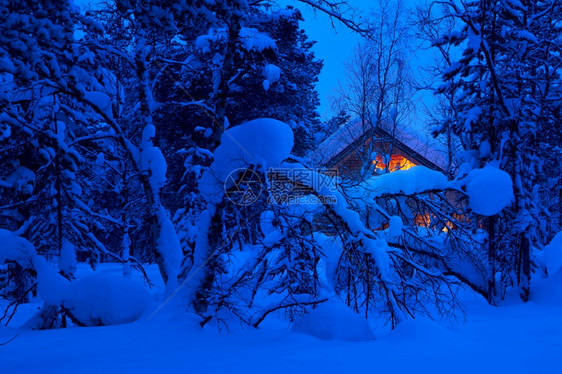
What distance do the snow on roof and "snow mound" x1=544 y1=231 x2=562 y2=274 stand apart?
27.2 ft

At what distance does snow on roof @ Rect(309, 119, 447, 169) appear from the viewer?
700 inches

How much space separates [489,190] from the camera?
6.21m

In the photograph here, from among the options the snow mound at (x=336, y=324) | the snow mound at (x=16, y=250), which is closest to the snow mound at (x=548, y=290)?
the snow mound at (x=336, y=324)

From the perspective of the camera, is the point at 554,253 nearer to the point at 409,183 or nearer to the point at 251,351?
the point at 409,183

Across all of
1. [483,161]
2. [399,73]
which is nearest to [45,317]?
[483,161]

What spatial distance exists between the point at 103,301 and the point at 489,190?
6.13 meters

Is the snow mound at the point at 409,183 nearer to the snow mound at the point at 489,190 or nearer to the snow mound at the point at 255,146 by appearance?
the snow mound at the point at 489,190

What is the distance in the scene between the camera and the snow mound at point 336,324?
4859 millimetres

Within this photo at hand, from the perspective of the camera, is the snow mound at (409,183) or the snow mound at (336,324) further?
the snow mound at (409,183)

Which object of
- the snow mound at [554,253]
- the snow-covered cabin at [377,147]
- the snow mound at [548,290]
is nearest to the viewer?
the snow mound at [548,290]

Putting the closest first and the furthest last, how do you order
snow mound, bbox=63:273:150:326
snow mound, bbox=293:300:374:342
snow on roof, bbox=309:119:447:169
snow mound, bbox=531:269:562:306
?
snow mound, bbox=293:300:374:342
snow mound, bbox=63:273:150:326
snow mound, bbox=531:269:562:306
snow on roof, bbox=309:119:447:169

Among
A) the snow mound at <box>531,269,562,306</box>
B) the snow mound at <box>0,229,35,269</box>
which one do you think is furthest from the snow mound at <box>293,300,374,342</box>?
the snow mound at <box>531,269,562,306</box>

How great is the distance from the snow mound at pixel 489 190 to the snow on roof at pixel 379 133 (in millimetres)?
10218

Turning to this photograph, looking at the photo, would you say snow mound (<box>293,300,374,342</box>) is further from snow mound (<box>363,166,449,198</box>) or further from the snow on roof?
the snow on roof
